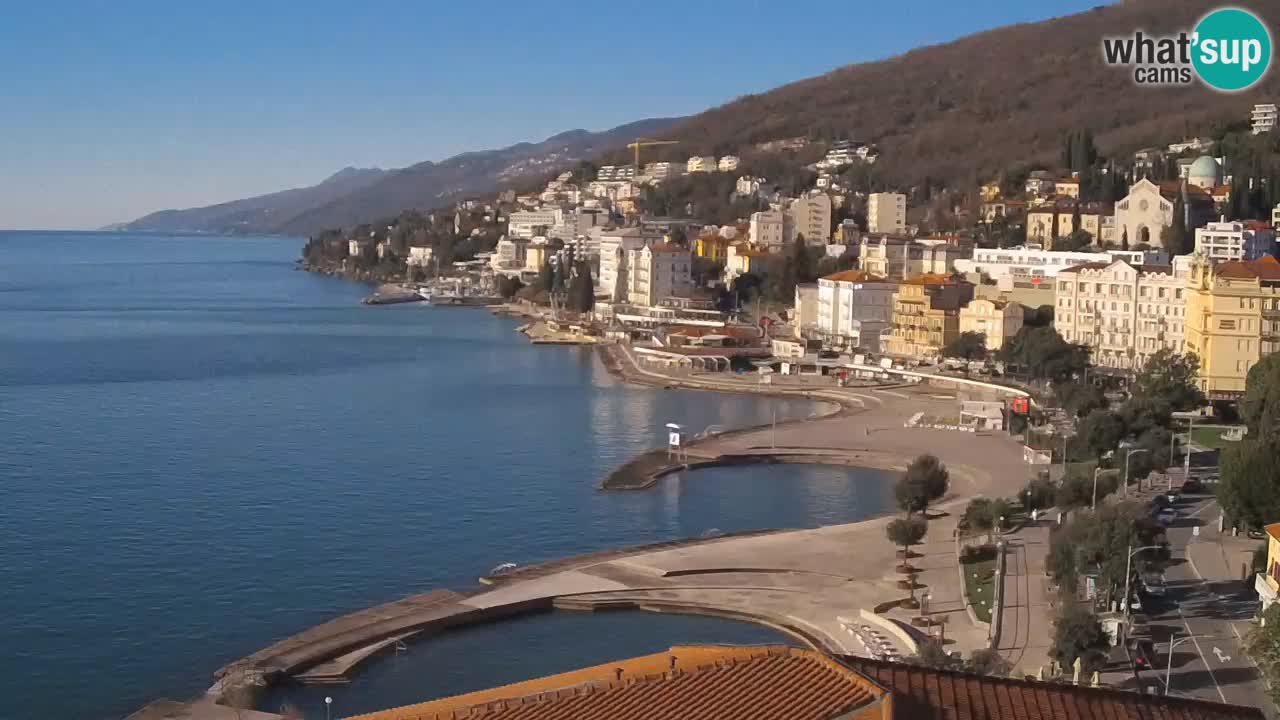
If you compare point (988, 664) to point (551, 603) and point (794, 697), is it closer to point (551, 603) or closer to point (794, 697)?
point (551, 603)

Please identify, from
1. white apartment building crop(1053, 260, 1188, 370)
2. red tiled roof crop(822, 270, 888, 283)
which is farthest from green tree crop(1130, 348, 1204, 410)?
red tiled roof crop(822, 270, 888, 283)

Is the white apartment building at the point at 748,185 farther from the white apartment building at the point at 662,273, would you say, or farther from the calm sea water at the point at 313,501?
the calm sea water at the point at 313,501

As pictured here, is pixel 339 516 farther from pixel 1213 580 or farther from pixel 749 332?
pixel 749 332

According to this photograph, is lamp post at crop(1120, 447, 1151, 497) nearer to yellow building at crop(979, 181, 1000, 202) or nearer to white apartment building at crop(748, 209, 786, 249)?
yellow building at crop(979, 181, 1000, 202)

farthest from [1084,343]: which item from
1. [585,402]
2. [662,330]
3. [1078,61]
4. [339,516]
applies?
[1078,61]

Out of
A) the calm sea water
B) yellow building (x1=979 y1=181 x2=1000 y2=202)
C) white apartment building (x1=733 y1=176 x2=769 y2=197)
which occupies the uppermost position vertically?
white apartment building (x1=733 y1=176 x2=769 y2=197)

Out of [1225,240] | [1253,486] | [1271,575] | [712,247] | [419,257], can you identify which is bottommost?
[1271,575]

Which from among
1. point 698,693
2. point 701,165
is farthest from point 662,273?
point 698,693
